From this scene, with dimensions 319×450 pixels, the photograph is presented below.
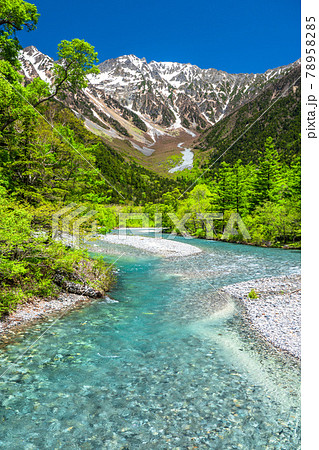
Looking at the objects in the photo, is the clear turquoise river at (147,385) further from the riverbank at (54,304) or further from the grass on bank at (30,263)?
the grass on bank at (30,263)

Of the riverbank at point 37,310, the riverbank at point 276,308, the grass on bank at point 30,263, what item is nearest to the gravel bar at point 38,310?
the riverbank at point 37,310

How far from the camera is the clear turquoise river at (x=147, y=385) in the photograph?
4383mm

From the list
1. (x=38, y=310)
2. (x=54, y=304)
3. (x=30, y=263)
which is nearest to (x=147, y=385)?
(x=38, y=310)

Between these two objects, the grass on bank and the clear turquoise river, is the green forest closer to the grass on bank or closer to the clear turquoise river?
the grass on bank

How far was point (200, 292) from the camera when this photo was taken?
43.3 ft

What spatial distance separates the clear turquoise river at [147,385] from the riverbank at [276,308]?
0.54 metres

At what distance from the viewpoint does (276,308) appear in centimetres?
1016

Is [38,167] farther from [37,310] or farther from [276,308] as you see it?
[276,308]

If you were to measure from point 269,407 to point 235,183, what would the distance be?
39.1m

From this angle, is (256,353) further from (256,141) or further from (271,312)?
(256,141)

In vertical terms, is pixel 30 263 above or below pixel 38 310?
above

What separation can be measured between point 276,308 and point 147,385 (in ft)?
21.3

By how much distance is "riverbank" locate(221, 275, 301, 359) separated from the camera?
7744 mm
